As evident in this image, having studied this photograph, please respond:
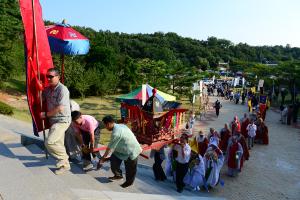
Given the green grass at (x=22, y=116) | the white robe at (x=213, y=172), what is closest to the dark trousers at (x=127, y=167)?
the white robe at (x=213, y=172)

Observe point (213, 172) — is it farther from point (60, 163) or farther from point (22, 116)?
point (22, 116)

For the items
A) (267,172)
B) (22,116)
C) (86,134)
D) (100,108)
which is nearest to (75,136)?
(86,134)

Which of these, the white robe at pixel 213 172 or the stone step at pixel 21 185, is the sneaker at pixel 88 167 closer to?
the stone step at pixel 21 185

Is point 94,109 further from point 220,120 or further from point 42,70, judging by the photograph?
point 42,70

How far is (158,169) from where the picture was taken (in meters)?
8.27

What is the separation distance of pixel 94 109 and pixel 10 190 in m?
19.0

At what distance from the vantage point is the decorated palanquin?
1123 centimetres

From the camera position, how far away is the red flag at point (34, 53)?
218 inches

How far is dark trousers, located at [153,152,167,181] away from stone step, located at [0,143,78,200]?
3.57 metres

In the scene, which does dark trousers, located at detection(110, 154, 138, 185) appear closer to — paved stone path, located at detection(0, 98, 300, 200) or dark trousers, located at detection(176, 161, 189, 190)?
dark trousers, located at detection(176, 161, 189, 190)

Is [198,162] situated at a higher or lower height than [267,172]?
higher

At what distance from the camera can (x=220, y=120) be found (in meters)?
21.4

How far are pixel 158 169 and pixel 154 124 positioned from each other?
10.2ft

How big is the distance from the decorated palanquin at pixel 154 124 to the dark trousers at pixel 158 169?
104 inches
